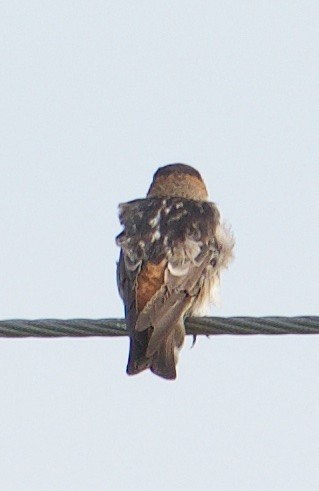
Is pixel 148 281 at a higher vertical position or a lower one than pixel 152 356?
higher

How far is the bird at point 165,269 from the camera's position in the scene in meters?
6.74

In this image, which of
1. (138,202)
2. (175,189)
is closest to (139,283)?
(138,202)

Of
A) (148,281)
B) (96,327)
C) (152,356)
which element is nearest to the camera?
(96,327)

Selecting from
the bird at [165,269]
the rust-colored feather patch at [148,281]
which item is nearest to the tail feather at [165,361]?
the bird at [165,269]

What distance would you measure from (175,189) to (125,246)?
209 centimetres

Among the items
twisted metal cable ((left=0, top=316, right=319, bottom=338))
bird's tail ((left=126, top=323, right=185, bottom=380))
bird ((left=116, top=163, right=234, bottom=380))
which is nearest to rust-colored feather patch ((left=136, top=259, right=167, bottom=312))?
bird ((left=116, top=163, right=234, bottom=380))

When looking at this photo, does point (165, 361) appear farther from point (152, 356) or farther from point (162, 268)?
point (162, 268)

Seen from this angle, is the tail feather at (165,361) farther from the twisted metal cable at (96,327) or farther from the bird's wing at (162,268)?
the twisted metal cable at (96,327)

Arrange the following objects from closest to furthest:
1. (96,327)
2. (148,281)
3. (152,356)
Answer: (96,327), (152,356), (148,281)

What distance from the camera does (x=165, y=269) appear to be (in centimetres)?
714

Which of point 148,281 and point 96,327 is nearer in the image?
point 96,327

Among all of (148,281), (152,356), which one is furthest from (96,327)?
(148,281)

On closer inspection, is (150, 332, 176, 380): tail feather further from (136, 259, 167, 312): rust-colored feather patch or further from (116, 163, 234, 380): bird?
(136, 259, 167, 312): rust-colored feather patch

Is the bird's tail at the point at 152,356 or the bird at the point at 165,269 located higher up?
the bird at the point at 165,269
